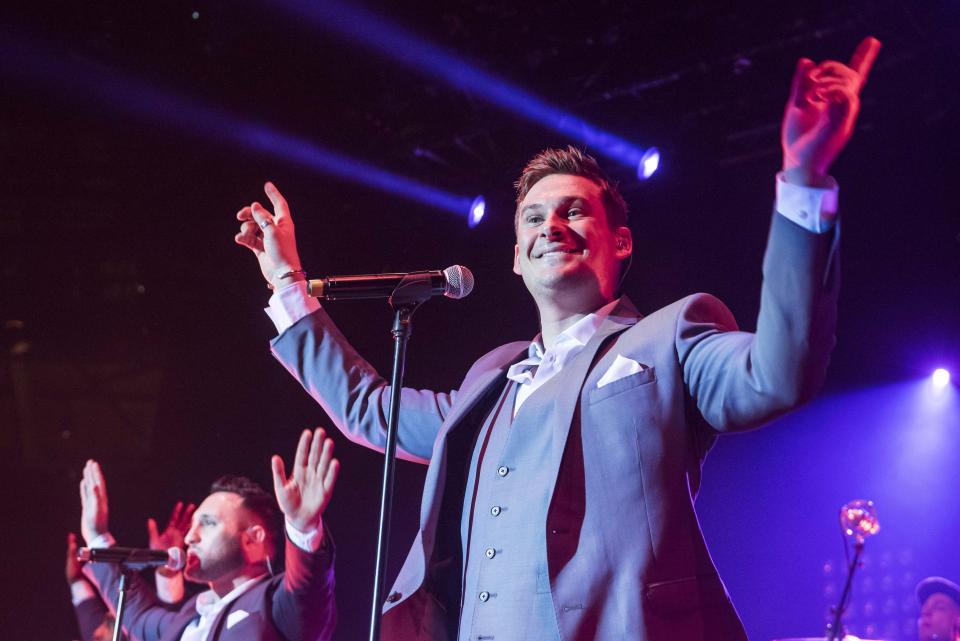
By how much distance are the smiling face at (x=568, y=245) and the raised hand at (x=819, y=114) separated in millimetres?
790

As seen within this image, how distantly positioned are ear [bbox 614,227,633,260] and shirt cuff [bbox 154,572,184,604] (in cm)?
449

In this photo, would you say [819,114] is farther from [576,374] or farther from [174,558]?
[174,558]

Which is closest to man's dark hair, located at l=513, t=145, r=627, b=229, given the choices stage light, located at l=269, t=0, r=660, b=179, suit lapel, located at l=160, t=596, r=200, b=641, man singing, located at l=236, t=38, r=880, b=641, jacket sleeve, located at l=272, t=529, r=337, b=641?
man singing, located at l=236, t=38, r=880, b=641

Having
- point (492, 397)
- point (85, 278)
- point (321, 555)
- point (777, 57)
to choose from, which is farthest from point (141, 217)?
point (492, 397)

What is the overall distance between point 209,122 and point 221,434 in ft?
7.17

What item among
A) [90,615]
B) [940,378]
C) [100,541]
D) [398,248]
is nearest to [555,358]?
[100,541]

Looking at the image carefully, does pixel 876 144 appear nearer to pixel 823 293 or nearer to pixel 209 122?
pixel 209 122

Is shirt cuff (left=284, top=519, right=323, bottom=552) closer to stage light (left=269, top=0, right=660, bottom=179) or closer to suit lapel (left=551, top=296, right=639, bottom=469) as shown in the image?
suit lapel (left=551, top=296, right=639, bottom=469)

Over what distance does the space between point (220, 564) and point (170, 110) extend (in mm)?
2989

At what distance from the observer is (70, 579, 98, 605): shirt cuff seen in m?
5.52

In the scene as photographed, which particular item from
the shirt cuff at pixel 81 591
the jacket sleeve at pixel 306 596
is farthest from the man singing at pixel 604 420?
the shirt cuff at pixel 81 591

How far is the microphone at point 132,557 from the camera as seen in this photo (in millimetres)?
3891

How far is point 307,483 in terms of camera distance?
10.7 ft

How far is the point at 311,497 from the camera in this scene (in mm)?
3268
